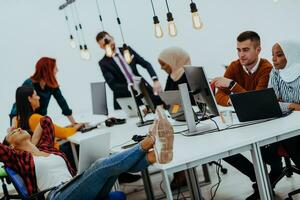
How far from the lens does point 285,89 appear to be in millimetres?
3527

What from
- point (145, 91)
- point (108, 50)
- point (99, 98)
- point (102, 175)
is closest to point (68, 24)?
point (108, 50)

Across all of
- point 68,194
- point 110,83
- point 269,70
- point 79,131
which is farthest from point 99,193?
point 110,83

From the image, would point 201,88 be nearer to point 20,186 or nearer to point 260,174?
point 260,174

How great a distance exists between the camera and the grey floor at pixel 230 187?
4043 mm

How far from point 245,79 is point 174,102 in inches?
31.1

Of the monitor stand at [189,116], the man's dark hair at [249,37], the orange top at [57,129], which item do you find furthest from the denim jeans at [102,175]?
the man's dark hair at [249,37]

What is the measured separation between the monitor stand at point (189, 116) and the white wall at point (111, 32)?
4.40 m

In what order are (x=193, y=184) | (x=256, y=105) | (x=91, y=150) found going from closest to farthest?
(x=91, y=150) < (x=256, y=105) < (x=193, y=184)

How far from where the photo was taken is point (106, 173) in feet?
8.85

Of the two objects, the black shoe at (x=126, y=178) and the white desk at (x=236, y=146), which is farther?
the black shoe at (x=126, y=178)

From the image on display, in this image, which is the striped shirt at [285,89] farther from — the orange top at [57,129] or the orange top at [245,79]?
the orange top at [57,129]

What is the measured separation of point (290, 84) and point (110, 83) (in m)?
2.91

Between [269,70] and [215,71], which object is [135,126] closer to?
[269,70]

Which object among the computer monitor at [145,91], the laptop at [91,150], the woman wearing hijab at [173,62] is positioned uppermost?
the woman wearing hijab at [173,62]
